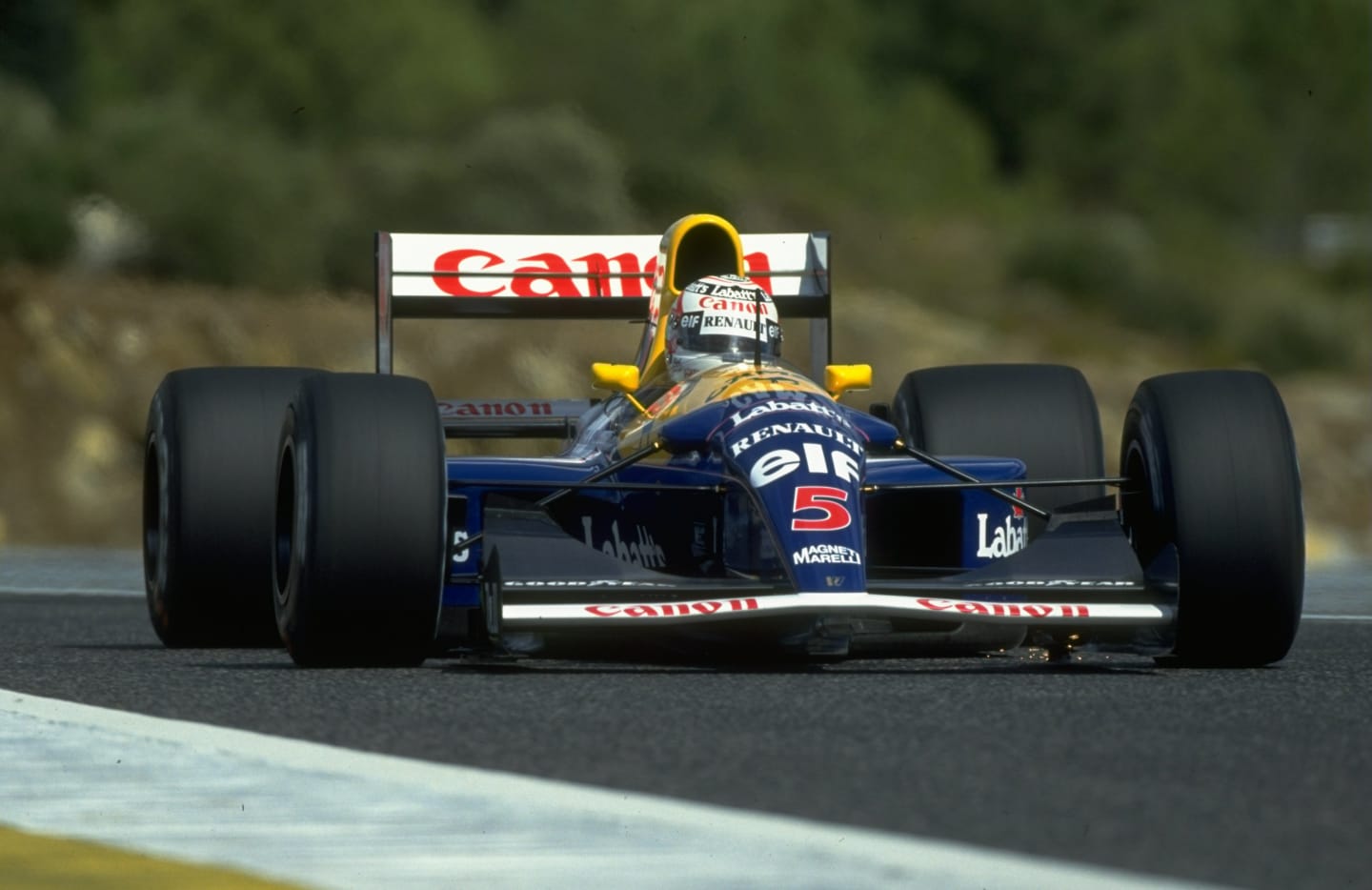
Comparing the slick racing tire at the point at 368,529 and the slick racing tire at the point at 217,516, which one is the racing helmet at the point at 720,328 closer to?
the slick racing tire at the point at 217,516

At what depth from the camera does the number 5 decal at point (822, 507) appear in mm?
7520

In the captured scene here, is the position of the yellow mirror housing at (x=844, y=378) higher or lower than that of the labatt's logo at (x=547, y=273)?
lower

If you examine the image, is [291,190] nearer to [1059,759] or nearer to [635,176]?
[635,176]

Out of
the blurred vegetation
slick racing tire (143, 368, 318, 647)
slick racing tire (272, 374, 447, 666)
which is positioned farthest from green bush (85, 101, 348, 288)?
slick racing tire (272, 374, 447, 666)

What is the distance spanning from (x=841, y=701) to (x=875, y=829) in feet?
7.14

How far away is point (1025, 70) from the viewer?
213 ft

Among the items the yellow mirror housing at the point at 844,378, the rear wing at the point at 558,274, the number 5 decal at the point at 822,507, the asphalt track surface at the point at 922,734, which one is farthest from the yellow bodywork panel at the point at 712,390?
the rear wing at the point at 558,274

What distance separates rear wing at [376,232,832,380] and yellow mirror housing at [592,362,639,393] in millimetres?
1609

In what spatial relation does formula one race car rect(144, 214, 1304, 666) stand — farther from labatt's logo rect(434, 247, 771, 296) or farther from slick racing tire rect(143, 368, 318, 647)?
labatt's logo rect(434, 247, 771, 296)

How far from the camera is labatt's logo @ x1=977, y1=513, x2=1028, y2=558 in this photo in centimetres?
855

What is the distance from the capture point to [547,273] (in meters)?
11.0

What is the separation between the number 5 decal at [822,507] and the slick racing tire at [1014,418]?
2.23m

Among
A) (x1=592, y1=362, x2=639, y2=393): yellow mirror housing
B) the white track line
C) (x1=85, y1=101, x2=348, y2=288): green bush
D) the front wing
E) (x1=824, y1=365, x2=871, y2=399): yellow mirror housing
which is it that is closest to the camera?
the white track line

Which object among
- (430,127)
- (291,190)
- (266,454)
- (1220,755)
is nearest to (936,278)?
(430,127)
